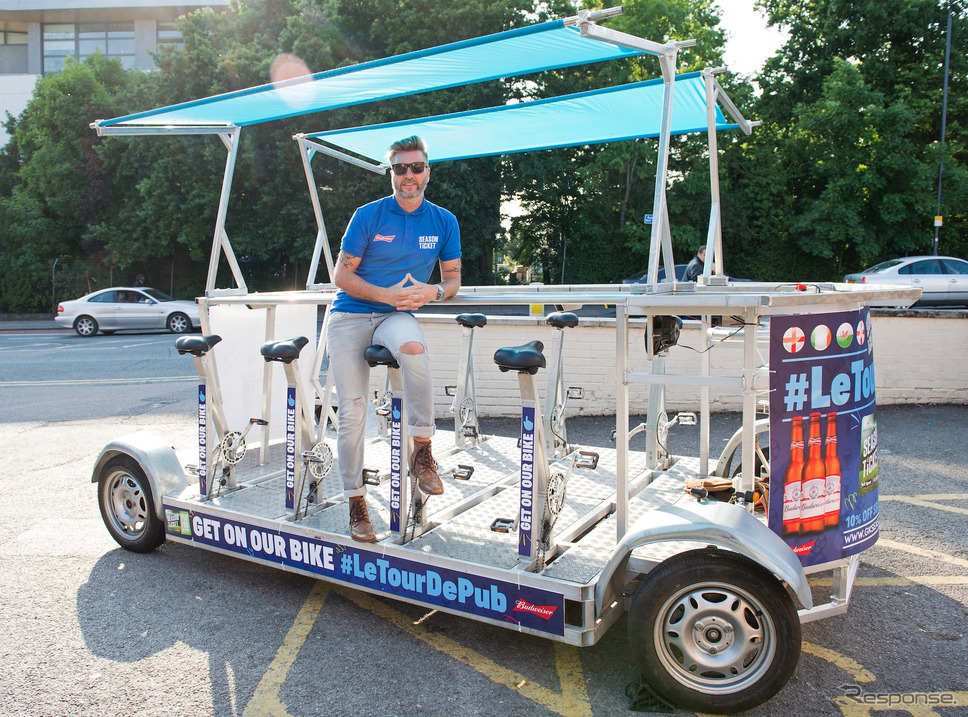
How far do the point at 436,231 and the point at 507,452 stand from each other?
2178 mm

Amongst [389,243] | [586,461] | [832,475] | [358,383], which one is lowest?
[586,461]

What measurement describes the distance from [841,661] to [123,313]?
21.5 meters

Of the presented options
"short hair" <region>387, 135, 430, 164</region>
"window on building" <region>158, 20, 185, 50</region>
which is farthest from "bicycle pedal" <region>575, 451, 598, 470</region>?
"window on building" <region>158, 20, 185, 50</region>

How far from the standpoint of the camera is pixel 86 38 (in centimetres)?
3869

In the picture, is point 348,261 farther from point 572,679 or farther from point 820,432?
point 820,432

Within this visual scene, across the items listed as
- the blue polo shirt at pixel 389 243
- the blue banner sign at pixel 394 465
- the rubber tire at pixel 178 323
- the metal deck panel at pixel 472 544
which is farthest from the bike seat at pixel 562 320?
the rubber tire at pixel 178 323

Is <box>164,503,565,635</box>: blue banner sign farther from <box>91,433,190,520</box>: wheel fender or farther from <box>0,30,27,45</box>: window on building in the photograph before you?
<box>0,30,27,45</box>: window on building

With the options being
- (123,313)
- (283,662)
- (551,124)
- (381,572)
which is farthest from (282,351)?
(123,313)

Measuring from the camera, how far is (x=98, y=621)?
12.0ft

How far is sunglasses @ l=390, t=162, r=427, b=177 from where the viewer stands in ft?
11.9

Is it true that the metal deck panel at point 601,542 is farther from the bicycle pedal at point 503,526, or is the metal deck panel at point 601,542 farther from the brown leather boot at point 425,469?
the brown leather boot at point 425,469

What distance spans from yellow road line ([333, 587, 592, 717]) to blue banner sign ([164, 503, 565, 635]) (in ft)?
0.78

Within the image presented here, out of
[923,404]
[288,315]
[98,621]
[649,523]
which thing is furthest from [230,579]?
[923,404]

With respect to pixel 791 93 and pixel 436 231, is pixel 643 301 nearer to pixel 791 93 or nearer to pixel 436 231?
pixel 436 231
